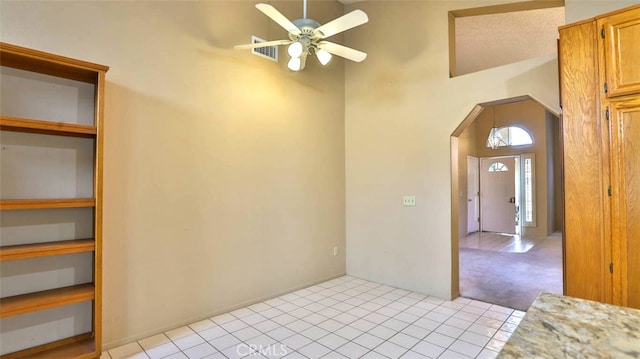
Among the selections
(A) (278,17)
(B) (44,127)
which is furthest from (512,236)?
(B) (44,127)

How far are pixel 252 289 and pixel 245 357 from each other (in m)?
1.08

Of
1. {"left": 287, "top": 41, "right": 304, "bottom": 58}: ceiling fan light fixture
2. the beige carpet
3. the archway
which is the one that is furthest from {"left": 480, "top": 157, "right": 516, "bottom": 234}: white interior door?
{"left": 287, "top": 41, "right": 304, "bottom": 58}: ceiling fan light fixture

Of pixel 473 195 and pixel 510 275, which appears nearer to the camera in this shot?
pixel 510 275

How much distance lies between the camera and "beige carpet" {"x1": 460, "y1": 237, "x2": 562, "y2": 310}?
3.72 metres

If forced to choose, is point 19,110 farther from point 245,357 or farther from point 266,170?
point 245,357

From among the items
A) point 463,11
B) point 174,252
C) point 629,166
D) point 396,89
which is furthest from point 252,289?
point 463,11

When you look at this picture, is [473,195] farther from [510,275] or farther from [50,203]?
[50,203]

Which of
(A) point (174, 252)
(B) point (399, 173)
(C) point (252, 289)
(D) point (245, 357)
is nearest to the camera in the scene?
(D) point (245, 357)

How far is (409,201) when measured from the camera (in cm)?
389

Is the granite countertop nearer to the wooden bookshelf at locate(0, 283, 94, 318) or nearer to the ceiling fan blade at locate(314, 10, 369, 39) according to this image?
the ceiling fan blade at locate(314, 10, 369, 39)

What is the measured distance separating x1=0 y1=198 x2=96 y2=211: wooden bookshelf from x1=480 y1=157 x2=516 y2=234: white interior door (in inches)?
363

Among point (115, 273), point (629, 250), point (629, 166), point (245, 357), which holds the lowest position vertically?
point (245, 357)

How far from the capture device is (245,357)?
93.7 inches

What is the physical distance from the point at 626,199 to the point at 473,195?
23.3 feet
